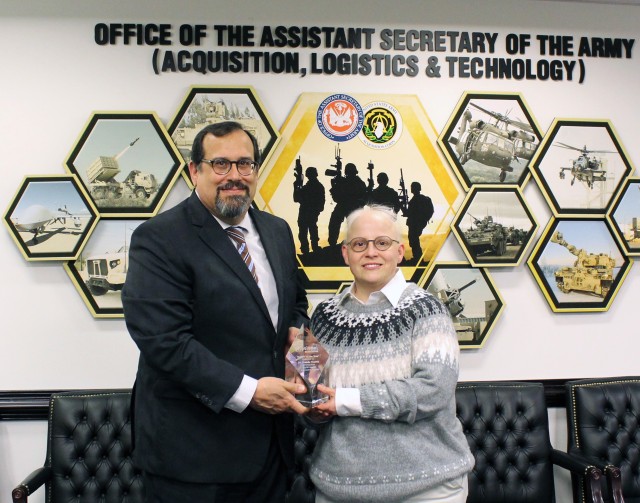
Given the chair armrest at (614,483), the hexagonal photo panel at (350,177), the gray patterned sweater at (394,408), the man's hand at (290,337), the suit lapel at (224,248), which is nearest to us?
the gray patterned sweater at (394,408)

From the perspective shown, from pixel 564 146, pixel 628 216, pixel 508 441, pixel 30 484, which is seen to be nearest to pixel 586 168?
pixel 564 146

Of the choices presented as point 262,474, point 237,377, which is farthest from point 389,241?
point 262,474

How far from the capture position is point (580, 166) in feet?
9.45

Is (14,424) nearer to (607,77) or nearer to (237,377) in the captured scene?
(237,377)

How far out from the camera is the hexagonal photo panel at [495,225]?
2805 millimetres

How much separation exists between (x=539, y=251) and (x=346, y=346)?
156 cm

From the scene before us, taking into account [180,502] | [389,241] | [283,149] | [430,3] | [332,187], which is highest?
[430,3]

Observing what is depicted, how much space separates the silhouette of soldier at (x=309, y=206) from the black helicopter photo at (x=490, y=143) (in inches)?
27.8

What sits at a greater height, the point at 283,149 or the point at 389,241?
the point at 283,149

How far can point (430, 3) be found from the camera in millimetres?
2820

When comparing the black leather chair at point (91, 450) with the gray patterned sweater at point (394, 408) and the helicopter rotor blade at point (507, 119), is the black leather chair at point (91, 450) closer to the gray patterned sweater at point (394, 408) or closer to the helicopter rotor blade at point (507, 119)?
the gray patterned sweater at point (394, 408)

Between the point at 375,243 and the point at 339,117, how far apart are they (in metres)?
1.18

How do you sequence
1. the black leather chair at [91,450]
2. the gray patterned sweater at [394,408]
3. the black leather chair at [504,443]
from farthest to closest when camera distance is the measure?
1. the black leather chair at [504,443]
2. the black leather chair at [91,450]
3. the gray patterned sweater at [394,408]

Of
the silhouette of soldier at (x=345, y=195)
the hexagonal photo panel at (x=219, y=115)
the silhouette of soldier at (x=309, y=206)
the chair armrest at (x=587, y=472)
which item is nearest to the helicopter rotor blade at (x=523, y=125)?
the silhouette of soldier at (x=345, y=195)
